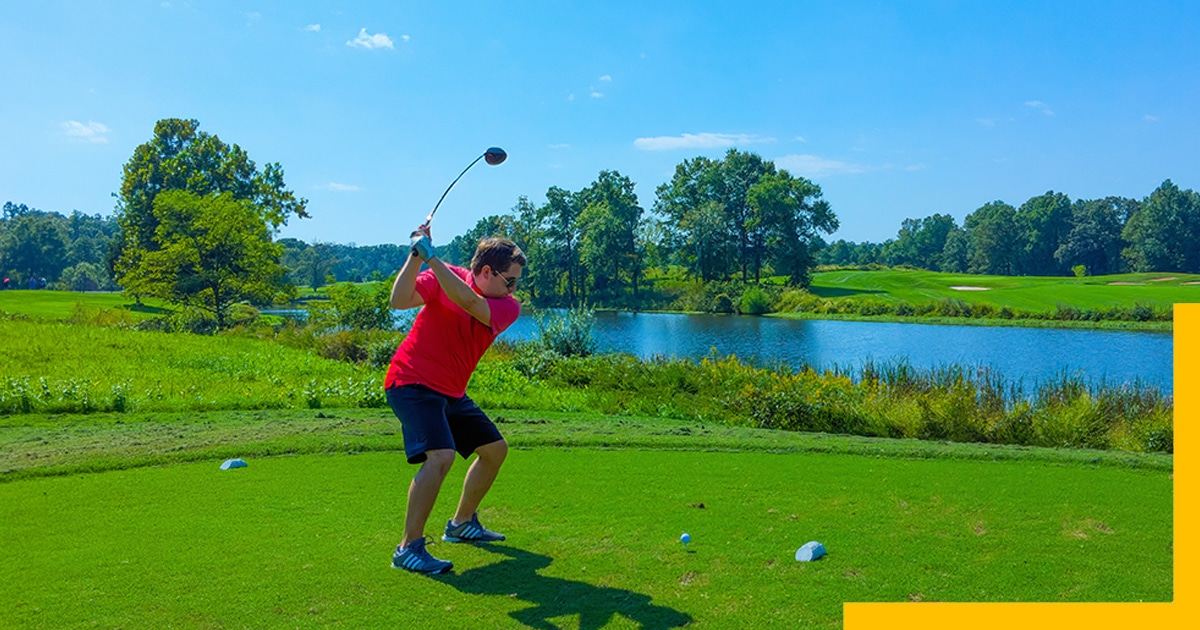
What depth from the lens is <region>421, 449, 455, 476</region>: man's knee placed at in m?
4.80

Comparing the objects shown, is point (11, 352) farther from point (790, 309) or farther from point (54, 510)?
point (790, 309)

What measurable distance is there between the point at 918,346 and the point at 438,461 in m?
35.6

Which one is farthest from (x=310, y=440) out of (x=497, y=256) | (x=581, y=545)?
(x=497, y=256)

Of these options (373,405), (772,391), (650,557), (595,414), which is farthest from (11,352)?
(650,557)

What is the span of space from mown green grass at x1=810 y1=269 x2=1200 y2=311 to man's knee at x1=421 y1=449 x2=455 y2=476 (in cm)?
5623

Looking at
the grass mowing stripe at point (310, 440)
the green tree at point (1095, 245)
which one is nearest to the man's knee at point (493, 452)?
the grass mowing stripe at point (310, 440)

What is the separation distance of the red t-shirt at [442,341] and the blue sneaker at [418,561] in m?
0.93

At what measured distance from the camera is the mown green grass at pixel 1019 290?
55812 millimetres

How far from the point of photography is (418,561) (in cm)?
453

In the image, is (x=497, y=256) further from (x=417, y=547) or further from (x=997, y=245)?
(x=997, y=245)

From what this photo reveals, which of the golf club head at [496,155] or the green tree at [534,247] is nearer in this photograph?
the golf club head at [496,155]

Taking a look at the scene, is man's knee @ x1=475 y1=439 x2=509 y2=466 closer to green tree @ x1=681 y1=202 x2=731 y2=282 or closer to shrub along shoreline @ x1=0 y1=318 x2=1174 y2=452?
shrub along shoreline @ x1=0 y1=318 x2=1174 y2=452

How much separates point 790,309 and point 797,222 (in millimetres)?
24904

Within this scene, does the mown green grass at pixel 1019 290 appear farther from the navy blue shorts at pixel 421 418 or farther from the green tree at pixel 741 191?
the navy blue shorts at pixel 421 418
